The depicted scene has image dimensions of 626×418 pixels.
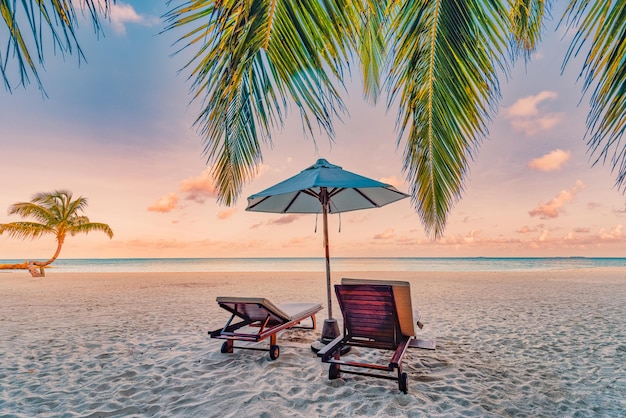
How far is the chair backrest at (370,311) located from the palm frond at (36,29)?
116 inches

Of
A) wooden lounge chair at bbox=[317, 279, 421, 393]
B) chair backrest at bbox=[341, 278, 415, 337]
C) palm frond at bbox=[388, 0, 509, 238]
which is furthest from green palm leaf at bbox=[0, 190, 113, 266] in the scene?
palm frond at bbox=[388, 0, 509, 238]

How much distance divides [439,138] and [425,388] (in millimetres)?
2290

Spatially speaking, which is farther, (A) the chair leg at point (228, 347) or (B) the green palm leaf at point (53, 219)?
(B) the green palm leaf at point (53, 219)

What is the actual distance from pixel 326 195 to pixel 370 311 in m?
1.78

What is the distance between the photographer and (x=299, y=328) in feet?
17.1

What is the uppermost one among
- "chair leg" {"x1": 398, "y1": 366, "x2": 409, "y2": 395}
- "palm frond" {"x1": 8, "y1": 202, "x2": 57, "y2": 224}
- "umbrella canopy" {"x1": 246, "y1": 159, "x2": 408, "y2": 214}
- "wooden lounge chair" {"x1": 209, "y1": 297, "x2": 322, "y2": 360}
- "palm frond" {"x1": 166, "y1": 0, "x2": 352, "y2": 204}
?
"palm frond" {"x1": 8, "y1": 202, "x2": 57, "y2": 224}

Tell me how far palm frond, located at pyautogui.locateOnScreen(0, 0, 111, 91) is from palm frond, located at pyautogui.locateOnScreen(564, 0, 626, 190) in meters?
1.63

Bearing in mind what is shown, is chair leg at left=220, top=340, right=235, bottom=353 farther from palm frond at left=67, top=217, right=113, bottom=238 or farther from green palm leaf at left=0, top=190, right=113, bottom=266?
palm frond at left=67, top=217, right=113, bottom=238

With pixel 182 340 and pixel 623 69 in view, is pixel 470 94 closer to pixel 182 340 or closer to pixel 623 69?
pixel 623 69

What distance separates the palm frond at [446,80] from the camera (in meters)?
2.26

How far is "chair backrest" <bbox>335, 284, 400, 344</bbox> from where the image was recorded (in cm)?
334

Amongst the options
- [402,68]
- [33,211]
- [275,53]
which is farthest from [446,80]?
[33,211]

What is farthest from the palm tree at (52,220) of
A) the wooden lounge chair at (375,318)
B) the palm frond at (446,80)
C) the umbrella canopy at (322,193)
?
the palm frond at (446,80)

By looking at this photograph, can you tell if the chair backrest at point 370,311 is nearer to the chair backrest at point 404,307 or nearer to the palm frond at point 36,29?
the chair backrest at point 404,307
